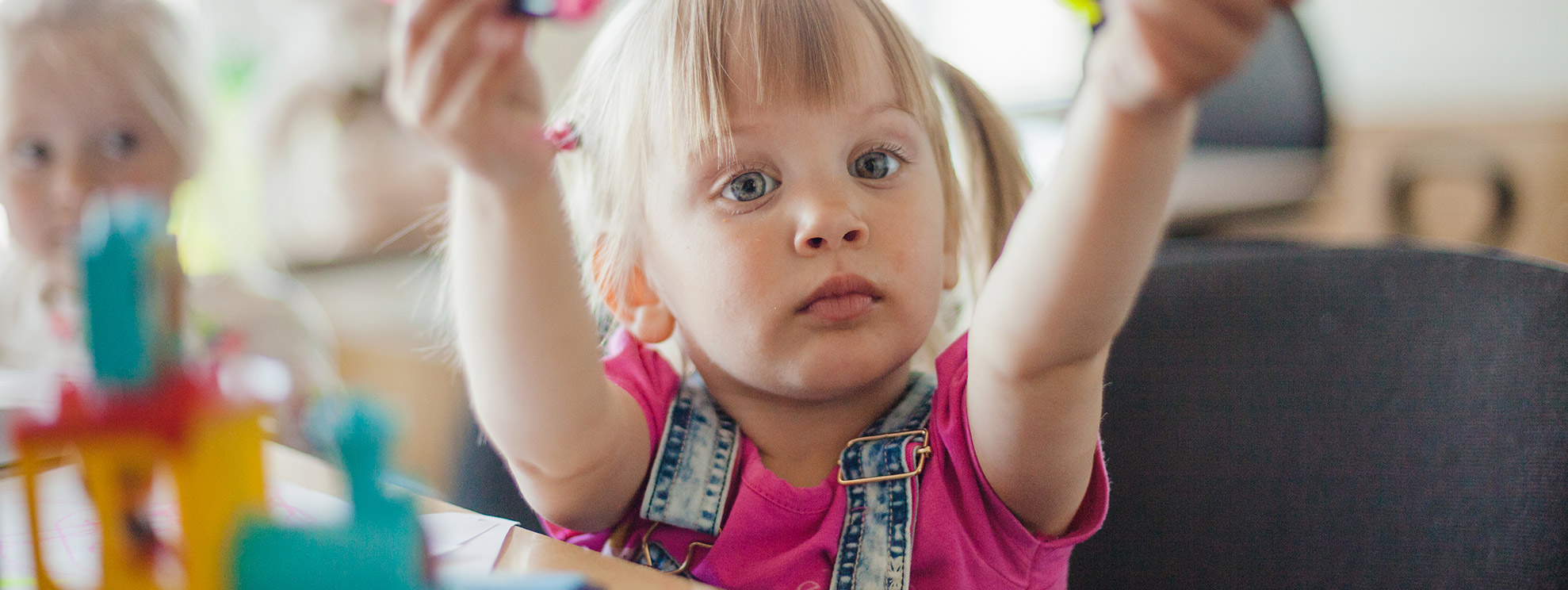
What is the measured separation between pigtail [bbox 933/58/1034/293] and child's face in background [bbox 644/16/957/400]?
0.14 metres

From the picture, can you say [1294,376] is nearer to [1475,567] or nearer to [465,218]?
[1475,567]

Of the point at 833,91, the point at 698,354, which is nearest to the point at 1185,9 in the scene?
the point at 833,91

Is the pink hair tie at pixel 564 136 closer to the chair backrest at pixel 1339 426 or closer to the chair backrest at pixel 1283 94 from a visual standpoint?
the chair backrest at pixel 1339 426

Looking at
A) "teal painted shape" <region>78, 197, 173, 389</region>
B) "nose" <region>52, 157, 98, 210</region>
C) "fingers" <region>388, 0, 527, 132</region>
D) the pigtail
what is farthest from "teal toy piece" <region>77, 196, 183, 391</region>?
"nose" <region>52, 157, 98, 210</region>

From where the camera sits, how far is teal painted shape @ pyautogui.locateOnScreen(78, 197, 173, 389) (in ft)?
0.95

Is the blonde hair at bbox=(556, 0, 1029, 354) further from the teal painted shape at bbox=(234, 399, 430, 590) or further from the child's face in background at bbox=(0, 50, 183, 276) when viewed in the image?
the child's face in background at bbox=(0, 50, 183, 276)

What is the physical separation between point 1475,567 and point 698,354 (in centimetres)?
48

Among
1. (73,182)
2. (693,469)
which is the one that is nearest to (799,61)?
(693,469)

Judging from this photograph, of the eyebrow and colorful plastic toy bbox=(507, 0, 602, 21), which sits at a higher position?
colorful plastic toy bbox=(507, 0, 602, 21)

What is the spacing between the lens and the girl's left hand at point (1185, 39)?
0.33 m

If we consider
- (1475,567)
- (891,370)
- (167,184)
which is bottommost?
(1475,567)

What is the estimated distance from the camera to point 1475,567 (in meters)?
0.63

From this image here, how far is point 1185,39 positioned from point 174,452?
0.32 m

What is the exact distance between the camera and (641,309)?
69cm
